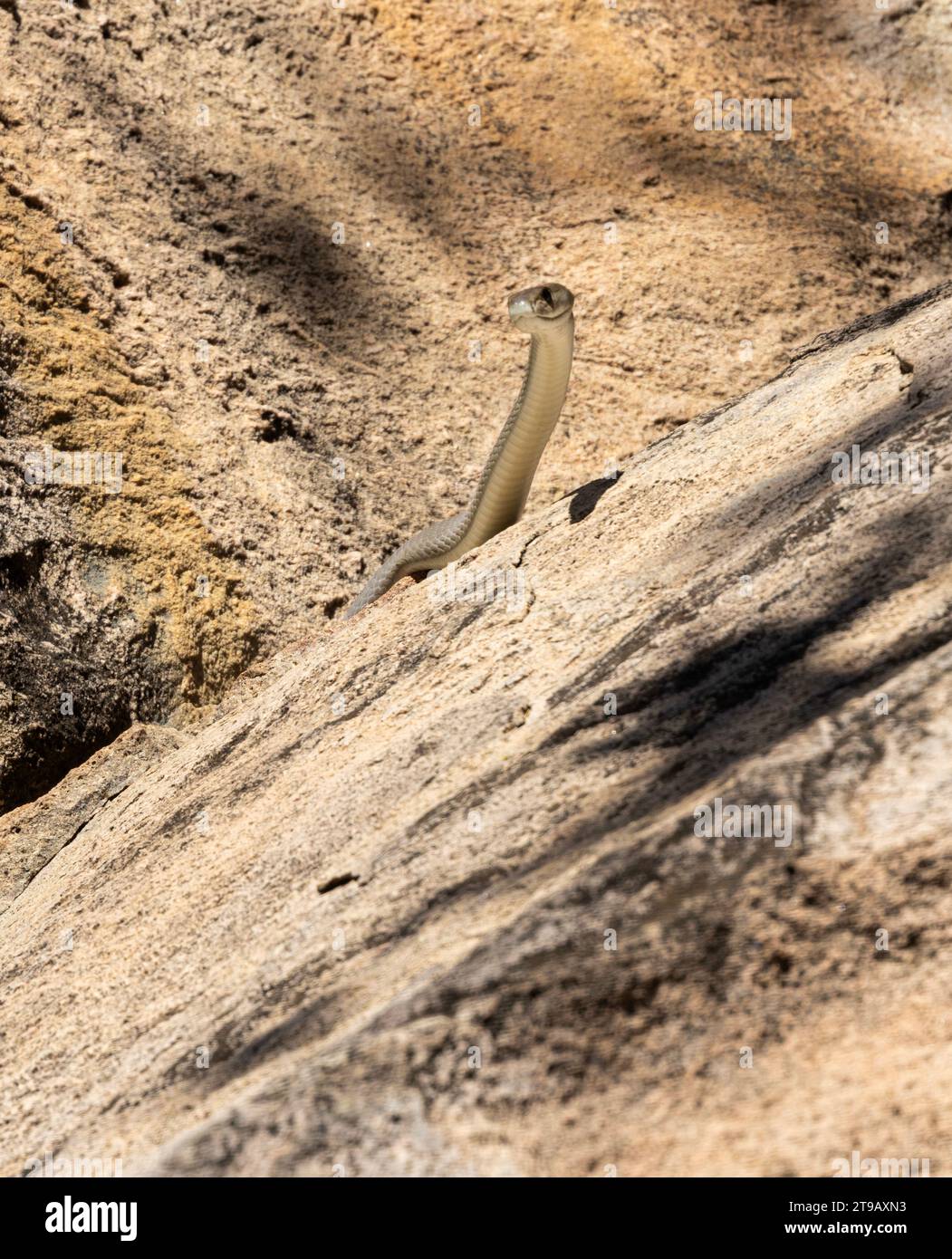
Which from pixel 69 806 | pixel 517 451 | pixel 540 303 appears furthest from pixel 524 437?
pixel 69 806

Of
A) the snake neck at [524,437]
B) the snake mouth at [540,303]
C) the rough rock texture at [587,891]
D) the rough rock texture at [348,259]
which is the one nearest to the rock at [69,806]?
the rough rock texture at [348,259]

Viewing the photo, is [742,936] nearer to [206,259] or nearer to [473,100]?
[206,259]

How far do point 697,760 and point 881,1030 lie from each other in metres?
0.55

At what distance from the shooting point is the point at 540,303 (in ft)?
12.3

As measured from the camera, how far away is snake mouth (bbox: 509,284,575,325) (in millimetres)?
3717

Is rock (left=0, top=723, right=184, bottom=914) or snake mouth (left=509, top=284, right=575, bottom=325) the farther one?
rock (left=0, top=723, right=184, bottom=914)

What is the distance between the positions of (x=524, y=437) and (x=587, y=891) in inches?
105

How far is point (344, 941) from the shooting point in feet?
7.09

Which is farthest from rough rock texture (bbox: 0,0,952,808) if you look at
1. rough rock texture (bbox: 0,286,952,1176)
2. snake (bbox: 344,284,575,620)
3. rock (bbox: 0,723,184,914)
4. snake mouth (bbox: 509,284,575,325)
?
snake mouth (bbox: 509,284,575,325)

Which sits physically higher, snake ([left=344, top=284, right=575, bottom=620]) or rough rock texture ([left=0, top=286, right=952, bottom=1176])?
snake ([left=344, top=284, right=575, bottom=620])

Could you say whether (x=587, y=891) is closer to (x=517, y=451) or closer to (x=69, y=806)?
(x=517, y=451)

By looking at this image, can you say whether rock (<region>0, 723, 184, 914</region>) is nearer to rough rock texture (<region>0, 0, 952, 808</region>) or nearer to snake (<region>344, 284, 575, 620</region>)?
rough rock texture (<region>0, 0, 952, 808</region>)

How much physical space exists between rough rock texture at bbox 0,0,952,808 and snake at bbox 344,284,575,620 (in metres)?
0.45

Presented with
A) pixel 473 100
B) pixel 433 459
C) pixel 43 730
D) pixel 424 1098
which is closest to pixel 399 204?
pixel 473 100
